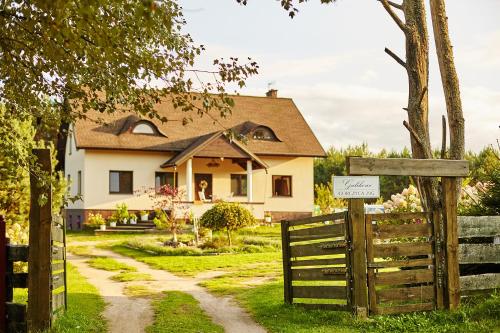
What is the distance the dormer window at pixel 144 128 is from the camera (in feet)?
115

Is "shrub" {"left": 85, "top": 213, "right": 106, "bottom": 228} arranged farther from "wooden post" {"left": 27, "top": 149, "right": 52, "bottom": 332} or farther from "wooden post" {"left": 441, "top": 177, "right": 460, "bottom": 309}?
"wooden post" {"left": 441, "top": 177, "right": 460, "bottom": 309}

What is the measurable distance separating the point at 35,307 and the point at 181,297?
14.5 ft

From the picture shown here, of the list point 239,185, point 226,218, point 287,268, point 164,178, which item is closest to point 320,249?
point 287,268

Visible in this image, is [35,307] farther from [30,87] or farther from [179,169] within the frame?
[179,169]

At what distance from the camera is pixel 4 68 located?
365 inches

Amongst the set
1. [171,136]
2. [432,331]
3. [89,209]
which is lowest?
[432,331]

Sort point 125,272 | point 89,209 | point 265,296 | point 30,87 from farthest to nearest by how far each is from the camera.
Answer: point 89,209 < point 125,272 < point 265,296 < point 30,87

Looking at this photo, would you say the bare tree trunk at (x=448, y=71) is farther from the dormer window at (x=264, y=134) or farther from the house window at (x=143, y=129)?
the dormer window at (x=264, y=134)

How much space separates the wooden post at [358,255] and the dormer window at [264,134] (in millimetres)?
27816

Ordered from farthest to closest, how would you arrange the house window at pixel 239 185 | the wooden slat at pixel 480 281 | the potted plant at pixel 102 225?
1. the house window at pixel 239 185
2. the potted plant at pixel 102 225
3. the wooden slat at pixel 480 281

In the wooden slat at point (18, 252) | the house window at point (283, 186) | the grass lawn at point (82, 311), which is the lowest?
the grass lawn at point (82, 311)

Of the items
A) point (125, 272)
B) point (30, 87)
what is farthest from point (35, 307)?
point (125, 272)

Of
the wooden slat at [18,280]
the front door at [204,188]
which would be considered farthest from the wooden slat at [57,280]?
the front door at [204,188]

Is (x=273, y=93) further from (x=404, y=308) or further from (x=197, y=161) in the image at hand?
(x=404, y=308)
